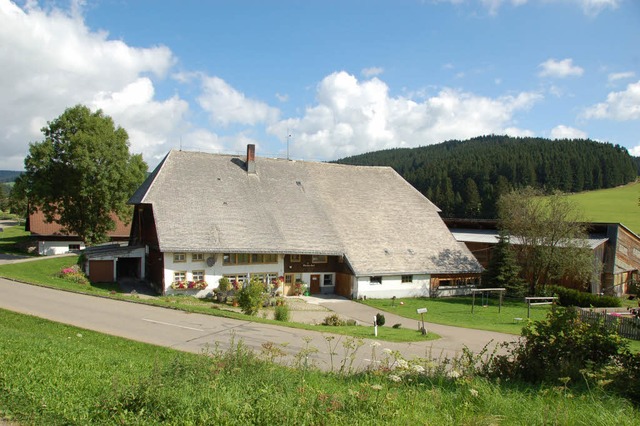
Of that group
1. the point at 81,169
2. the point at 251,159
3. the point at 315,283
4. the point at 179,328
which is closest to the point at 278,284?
the point at 315,283

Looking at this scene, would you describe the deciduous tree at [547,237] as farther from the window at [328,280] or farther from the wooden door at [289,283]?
the wooden door at [289,283]

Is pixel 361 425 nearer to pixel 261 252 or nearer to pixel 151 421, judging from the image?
pixel 151 421

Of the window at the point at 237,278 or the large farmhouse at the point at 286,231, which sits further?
the window at the point at 237,278

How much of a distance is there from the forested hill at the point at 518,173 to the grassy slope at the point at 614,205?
395 cm

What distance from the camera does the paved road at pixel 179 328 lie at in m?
15.9

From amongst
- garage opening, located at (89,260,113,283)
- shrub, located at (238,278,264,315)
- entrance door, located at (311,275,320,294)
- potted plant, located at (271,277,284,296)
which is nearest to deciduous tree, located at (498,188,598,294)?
entrance door, located at (311,275,320,294)

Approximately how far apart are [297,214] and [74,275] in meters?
16.1

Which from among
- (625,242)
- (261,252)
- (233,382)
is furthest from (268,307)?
(625,242)

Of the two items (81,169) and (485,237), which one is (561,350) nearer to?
(81,169)

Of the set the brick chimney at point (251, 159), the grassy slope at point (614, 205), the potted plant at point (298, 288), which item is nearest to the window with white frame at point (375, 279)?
the potted plant at point (298, 288)

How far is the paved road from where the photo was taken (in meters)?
15.9

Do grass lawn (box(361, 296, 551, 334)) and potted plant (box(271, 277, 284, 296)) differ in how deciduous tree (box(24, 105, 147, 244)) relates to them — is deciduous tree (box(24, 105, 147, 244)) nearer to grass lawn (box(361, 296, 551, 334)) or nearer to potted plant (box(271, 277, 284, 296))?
potted plant (box(271, 277, 284, 296))

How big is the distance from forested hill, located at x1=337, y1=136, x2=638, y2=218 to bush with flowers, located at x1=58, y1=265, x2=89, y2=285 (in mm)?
70150

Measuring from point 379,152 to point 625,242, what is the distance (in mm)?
121889
